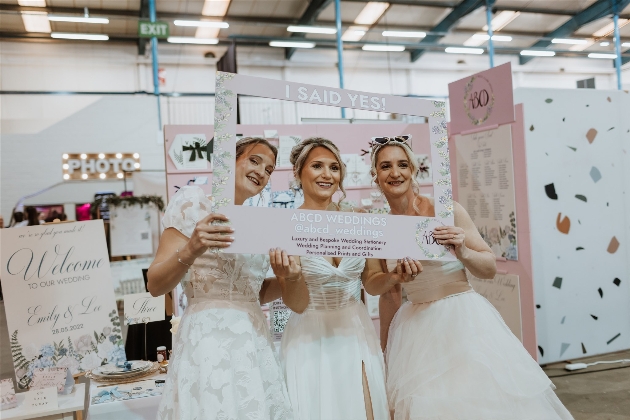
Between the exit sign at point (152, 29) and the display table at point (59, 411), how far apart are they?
305 inches

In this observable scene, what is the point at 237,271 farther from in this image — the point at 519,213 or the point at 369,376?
the point at 519,213

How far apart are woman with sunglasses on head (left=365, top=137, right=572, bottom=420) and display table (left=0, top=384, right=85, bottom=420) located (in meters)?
1.23

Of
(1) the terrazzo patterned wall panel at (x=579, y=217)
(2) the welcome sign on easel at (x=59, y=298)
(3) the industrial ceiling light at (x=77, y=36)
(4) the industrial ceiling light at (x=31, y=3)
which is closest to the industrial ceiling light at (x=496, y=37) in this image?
(1) the terrazzo patterned wall panel at (x=579, y=217)

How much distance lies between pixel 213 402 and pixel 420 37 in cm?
1274

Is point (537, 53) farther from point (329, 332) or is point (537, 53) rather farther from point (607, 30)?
point (329, 332)

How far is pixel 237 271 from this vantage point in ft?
5.36

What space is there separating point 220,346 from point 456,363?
814mm

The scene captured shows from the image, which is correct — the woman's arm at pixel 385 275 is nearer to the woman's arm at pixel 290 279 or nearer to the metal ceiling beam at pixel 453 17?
the woman's arm at pixel 290 279

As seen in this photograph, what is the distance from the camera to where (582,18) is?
1206 centimetres

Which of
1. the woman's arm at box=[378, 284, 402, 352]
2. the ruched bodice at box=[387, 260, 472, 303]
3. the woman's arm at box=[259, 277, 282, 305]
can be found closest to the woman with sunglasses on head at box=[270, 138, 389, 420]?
the woman's arm at box=[259, 277, 282, 305]

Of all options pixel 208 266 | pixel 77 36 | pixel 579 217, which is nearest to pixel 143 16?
pixel 77 36

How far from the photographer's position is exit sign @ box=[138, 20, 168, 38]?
8695mm

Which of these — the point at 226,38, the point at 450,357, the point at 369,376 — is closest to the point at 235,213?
the point at 369,376

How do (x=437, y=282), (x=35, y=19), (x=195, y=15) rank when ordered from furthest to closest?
1. (x=195, y=15)
2. (x=35, y=19)
3. (x=437, y=282)
